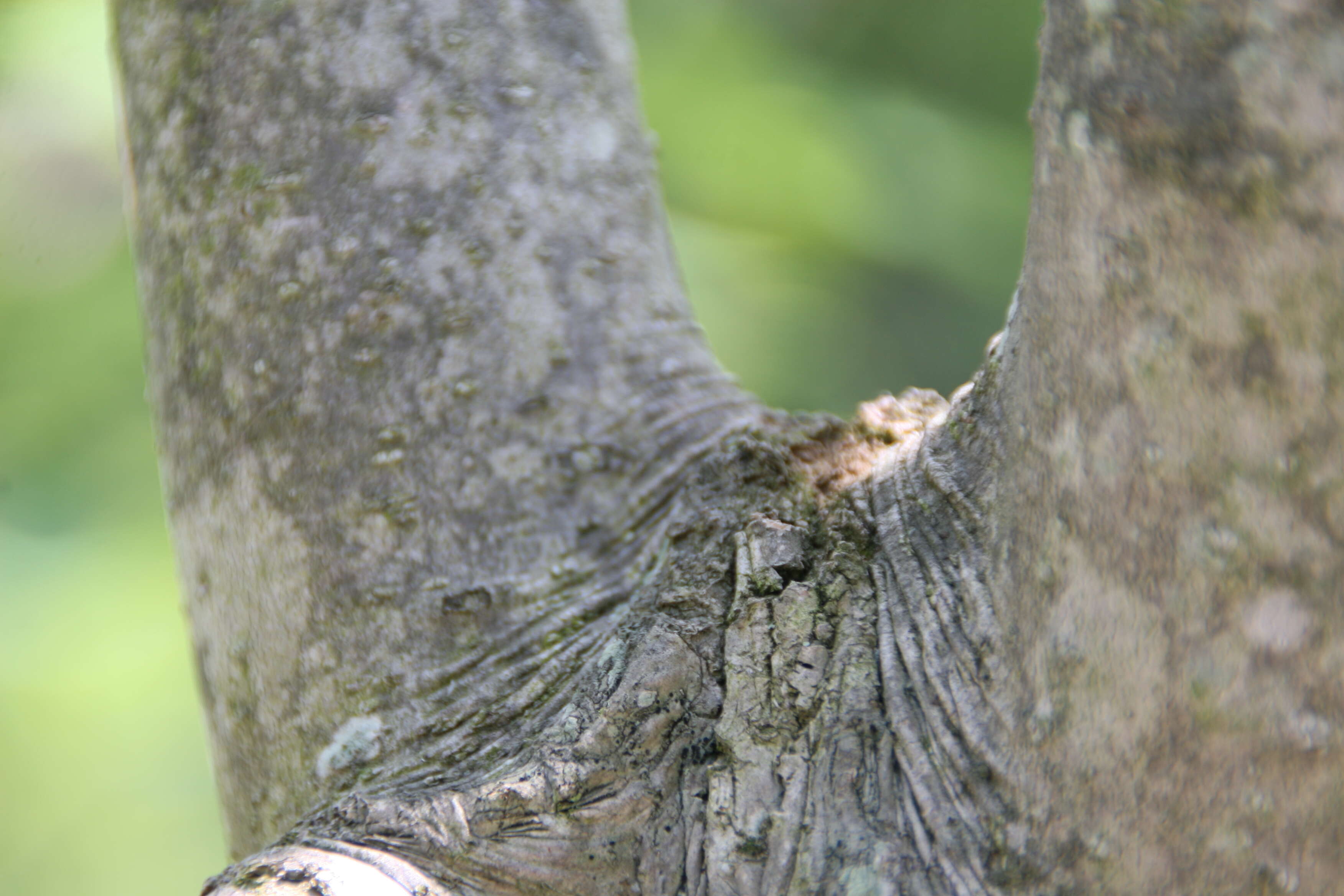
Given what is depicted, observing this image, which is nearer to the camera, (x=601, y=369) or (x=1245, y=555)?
(x=1245, y=555)

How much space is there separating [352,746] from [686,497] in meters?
0.34

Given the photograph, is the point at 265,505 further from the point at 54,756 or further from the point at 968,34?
the point at 968,34

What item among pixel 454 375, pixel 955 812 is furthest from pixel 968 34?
pixel 955 812

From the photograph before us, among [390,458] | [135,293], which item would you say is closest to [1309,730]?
[390,458]

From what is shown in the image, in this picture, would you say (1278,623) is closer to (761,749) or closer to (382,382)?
(761,749)

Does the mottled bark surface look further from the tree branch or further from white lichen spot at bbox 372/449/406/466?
white lichen spot at bbox 372/449/406/466

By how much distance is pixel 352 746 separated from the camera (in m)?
0.86

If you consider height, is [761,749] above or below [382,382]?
below

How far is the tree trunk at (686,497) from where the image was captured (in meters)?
0.49

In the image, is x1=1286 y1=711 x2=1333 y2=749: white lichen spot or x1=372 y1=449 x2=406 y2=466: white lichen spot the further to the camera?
x1=372 y1=449 x2=406 y2=466: white lichen spot

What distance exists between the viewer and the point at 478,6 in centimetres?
97

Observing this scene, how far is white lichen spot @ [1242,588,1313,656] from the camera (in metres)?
0.49

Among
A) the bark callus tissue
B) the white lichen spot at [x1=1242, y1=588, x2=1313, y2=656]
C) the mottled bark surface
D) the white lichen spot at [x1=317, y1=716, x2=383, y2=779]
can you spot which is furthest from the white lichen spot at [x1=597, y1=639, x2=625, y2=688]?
the white lichen spot at [x1=1242, y1=588, x2=1313, y2=656]

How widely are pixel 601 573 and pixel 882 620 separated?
0.87ft
